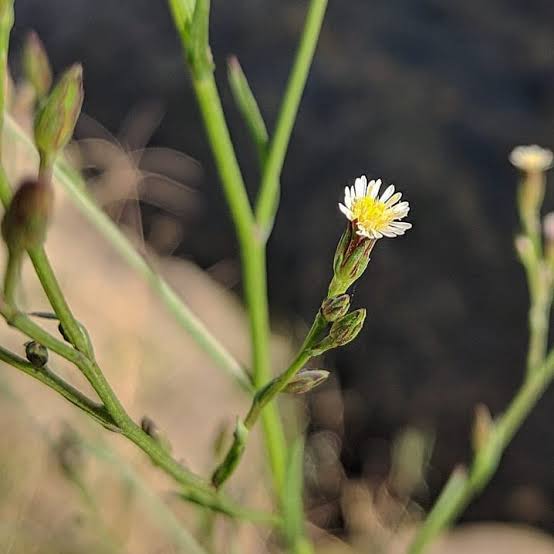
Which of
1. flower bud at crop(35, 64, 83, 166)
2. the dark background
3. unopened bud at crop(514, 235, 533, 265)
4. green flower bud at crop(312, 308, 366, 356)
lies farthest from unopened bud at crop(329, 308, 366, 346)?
the dark background

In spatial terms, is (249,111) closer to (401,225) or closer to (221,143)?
(221,143)

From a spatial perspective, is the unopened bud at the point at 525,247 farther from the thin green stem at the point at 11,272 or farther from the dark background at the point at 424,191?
the dark background at the point at 424,191

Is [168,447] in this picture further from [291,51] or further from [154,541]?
[291,51]

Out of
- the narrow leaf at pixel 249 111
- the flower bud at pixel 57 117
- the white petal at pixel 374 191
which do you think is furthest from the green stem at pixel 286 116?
the flower bud at pixel 57 117


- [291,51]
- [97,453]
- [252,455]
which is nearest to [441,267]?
[252,455]

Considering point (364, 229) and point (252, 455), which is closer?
point (364, 229)

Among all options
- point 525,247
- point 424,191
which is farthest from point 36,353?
point 424,191

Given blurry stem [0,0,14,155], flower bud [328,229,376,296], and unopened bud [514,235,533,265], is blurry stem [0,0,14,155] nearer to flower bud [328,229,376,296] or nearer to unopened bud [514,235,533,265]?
flower bud [328,229,376,296]
